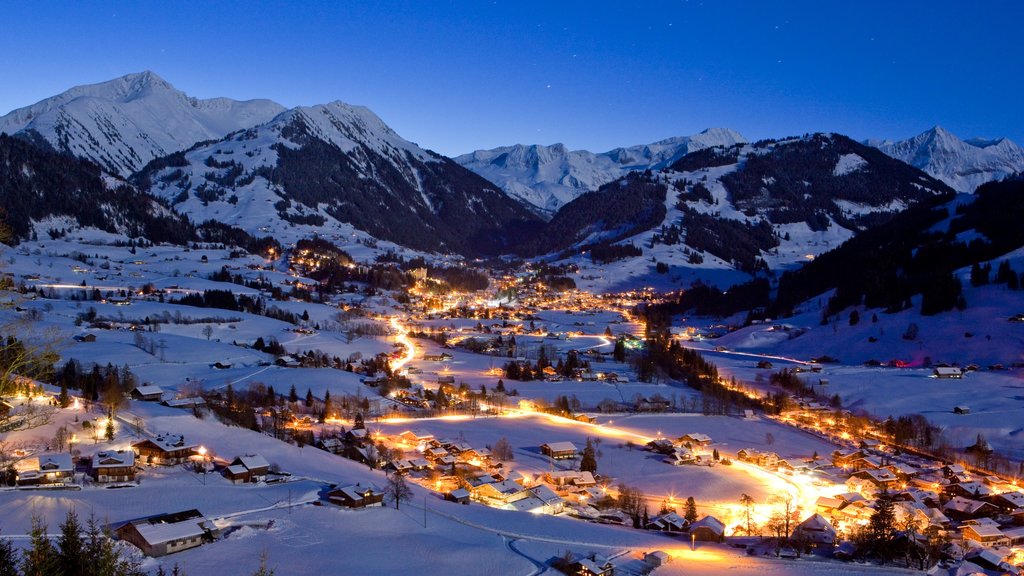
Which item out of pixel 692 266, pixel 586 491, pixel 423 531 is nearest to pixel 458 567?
pixel 423 531

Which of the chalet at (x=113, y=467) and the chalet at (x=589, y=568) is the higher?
the chalet at (x=113, y=467)

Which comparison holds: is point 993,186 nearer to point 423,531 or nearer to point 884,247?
point 884,247

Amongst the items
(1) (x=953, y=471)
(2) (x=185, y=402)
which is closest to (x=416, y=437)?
(2) (x=185, y=402)

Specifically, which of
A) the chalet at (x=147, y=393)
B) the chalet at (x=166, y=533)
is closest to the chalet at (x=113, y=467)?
the chalet at (x=166, y=533)

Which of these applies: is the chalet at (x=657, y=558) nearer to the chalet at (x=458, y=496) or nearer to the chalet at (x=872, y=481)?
the chalet at (x=458, y=496)

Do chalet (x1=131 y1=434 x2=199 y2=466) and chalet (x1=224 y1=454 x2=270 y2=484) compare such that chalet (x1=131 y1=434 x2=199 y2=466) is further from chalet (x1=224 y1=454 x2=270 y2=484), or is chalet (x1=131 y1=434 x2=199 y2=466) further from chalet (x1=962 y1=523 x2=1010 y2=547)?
chalet (x1=962 y1=523 x2=1010 y2=547)

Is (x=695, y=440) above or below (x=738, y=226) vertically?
below

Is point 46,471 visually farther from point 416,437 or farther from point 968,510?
point 968,510
